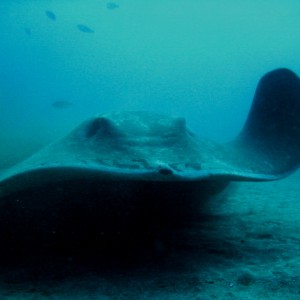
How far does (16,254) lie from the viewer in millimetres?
2789

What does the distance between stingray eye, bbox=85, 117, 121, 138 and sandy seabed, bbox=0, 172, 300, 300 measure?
1.16 metres

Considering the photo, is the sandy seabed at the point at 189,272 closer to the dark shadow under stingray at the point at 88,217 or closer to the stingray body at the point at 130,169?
the dark shadow under stingray at the point at 88,217

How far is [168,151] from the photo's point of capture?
8.30ft

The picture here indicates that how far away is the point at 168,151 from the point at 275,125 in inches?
106

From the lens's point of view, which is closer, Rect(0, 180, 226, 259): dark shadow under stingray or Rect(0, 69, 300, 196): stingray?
Rect(0, 69, 300, 196): stingray

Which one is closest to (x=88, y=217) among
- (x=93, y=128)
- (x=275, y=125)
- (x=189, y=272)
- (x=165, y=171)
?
(x=93, y=128)

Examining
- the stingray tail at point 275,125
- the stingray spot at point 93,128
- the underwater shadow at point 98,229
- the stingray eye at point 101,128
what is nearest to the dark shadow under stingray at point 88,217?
the underwater shadow at point 98,229

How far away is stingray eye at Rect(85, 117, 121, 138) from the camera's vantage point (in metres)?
2.94

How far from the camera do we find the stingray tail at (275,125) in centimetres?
369

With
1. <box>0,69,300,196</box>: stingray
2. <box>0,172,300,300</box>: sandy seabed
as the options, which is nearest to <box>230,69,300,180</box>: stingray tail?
<box>0,69,300,196</box>: stingray

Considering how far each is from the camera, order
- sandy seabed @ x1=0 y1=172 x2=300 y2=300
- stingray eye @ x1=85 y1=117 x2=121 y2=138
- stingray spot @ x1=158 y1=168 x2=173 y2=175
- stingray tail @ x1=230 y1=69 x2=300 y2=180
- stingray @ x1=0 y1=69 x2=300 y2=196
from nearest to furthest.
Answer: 1. stingray spot @ x1=158 y1=168 x2=173 y2=175
2. stingray @ x1=0 y1=69 x2=300 y2=196
3. sandy seabed @ x1=0 y1=172 x2=300 y2=300
4. stingray eye @ x1=85 y1=117 x2=121 y2=138
5. stingray tail @ x1=230 y1=69 x2=300 y2=180

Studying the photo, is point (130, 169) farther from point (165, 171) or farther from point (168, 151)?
point (168, 151)

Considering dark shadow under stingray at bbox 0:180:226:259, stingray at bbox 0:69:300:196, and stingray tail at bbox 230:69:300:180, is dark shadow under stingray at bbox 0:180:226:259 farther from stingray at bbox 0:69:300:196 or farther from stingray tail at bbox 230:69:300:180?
stingray tail at bbox 230:69:300:180

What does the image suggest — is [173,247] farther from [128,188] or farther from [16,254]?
[16,254]
